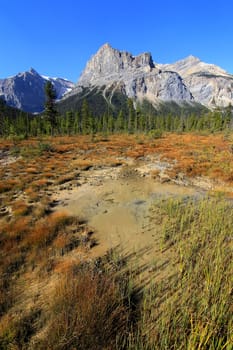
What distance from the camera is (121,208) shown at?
967 cm

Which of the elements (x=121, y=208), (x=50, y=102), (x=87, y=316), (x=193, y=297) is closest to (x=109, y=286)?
(x=87, y=316)

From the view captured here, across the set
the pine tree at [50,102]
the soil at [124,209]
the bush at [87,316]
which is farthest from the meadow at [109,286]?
the pine tree at [50,102]

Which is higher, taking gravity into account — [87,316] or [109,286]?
[87,316]

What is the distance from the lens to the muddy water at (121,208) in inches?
256

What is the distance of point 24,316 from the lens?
3725 mm

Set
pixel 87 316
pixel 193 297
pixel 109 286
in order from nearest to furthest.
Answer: pixel 87 316 < pixel 193 297 < pixel 109 286

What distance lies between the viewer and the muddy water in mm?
6512

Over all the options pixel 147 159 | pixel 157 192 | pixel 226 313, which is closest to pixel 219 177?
pixel 157 192

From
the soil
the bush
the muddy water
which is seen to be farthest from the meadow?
the muddy water

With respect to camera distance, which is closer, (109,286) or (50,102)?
(109,286)

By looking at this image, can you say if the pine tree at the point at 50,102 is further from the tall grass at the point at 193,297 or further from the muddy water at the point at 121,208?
the tall grass at the point at 193,297

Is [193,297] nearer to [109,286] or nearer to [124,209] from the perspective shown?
[109,286]

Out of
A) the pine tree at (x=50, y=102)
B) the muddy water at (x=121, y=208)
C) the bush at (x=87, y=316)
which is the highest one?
the pine tree at (x=50, y=102)

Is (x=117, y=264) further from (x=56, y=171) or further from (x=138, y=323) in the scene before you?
(x=56, y=171)
